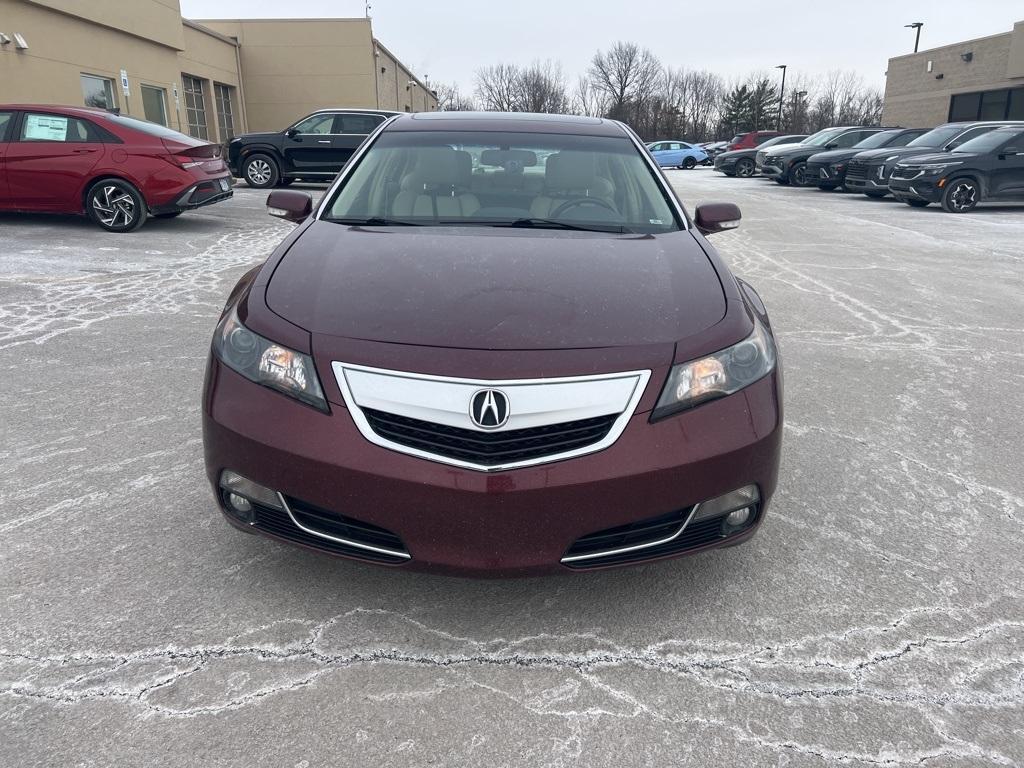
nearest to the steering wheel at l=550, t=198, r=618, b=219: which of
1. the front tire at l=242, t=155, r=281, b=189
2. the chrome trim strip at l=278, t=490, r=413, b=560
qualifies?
the chrome trim strip at l=278, t=490, r=413, b=560

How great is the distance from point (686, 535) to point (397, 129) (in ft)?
9.05

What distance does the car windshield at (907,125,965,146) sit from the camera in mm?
15898

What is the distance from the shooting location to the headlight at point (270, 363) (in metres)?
2.21

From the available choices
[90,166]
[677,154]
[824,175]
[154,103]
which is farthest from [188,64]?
[677,154]

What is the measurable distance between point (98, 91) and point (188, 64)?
7.48m

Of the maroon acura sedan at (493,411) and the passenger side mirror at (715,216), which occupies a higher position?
the passenger side mirror at (715,216)

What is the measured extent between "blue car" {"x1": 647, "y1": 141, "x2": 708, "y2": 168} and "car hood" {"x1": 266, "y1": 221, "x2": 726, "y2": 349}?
34.4m

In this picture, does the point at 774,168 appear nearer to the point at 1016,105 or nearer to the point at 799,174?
the point at 799,174

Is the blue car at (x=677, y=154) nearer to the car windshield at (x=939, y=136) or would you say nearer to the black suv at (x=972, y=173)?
the car windshield at (x=939, y=136)

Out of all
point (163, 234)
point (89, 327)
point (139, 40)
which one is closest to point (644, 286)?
point (89, 327)

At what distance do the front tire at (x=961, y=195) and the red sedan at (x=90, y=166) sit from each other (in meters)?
13.2

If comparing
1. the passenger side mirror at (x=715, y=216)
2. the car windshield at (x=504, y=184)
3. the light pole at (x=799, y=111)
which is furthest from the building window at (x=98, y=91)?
the light pole at (x=799, y=111)

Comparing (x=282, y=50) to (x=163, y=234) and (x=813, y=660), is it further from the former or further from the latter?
(x=813, y=660)

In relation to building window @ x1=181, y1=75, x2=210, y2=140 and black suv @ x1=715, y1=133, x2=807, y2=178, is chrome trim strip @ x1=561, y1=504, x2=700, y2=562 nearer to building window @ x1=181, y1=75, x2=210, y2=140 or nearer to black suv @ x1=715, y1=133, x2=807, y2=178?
building window @ x1=181, y1=75, x2=210, y2=140
